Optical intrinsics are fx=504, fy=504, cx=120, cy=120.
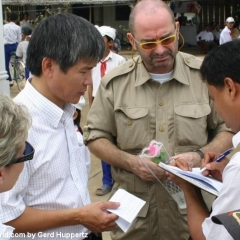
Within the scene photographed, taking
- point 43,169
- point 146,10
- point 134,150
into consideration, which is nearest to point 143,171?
point 134,150

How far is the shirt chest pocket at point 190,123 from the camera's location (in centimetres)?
283

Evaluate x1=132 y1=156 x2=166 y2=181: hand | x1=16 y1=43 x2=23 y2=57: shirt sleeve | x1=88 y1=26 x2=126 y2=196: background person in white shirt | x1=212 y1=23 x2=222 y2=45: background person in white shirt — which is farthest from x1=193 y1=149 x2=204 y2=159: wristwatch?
x1=212 y1=23 x2=222 y2=45: background person in white shirt

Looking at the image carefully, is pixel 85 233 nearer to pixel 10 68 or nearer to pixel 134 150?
pixel 134 150

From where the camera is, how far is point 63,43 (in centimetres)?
221

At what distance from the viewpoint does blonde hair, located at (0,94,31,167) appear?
1.71 metres

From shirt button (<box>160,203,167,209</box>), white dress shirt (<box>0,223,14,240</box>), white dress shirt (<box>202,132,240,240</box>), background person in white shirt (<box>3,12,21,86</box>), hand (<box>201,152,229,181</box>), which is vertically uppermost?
white dress shirt (<box>202,132,240,240</box>)

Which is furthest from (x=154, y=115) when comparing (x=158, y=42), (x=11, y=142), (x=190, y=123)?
(x=11, y=142)

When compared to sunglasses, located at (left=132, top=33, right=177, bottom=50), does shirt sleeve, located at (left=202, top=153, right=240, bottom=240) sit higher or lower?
lower

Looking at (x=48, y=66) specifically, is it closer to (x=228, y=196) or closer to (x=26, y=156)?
(x=26, y=156)

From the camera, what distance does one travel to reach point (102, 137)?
9.75ft

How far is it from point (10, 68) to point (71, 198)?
1243cm

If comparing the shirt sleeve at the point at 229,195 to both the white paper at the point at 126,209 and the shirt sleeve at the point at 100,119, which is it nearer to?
the white paper at the point at 126,209

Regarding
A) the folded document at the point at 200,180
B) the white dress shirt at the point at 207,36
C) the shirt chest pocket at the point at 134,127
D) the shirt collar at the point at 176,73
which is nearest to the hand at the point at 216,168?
the folded document at the point at 200,180

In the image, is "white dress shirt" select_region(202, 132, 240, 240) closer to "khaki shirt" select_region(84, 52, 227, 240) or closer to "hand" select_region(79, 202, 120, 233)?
"hand" select_region(79, 202, 120, 233)
